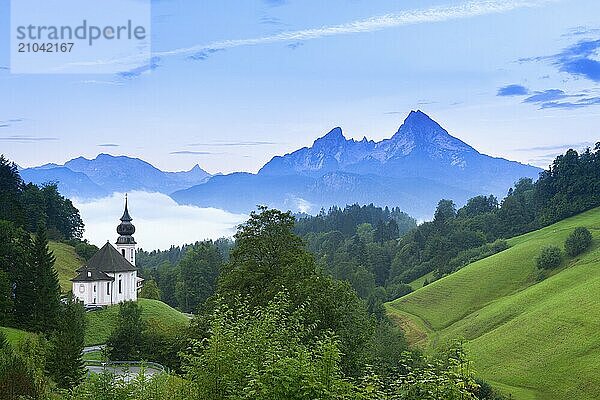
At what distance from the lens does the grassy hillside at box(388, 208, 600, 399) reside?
47125 millimetres

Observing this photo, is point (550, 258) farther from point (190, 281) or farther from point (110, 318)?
point (110, 318)

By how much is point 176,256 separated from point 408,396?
159134mm

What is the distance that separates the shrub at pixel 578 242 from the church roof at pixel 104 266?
4887cm

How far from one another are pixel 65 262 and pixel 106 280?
81.1ft

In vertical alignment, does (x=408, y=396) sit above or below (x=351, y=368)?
above

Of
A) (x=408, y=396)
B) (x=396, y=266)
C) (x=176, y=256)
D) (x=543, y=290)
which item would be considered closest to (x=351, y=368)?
(x=408, y=396)

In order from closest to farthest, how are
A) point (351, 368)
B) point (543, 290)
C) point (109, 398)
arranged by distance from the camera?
point (109, 398)
point (351, 368)
point (543, 290)

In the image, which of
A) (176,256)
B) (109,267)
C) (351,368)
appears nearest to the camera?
(351,368)

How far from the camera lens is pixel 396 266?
12375 cm

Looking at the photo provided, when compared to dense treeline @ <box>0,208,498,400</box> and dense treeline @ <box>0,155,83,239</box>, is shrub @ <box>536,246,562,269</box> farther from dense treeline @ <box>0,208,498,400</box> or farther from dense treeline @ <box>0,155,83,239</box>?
dense treeline @ <box>0,155,83,239</box>

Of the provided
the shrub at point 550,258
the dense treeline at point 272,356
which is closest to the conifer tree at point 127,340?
the dense treeline at point 272,356

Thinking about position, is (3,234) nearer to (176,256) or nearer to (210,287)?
(210,287)

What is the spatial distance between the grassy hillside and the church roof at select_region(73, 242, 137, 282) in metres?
30.9

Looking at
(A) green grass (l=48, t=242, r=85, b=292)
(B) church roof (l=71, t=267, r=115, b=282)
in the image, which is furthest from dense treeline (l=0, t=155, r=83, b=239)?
(B) church roof (l=71, t=267, r=115, b=282)
